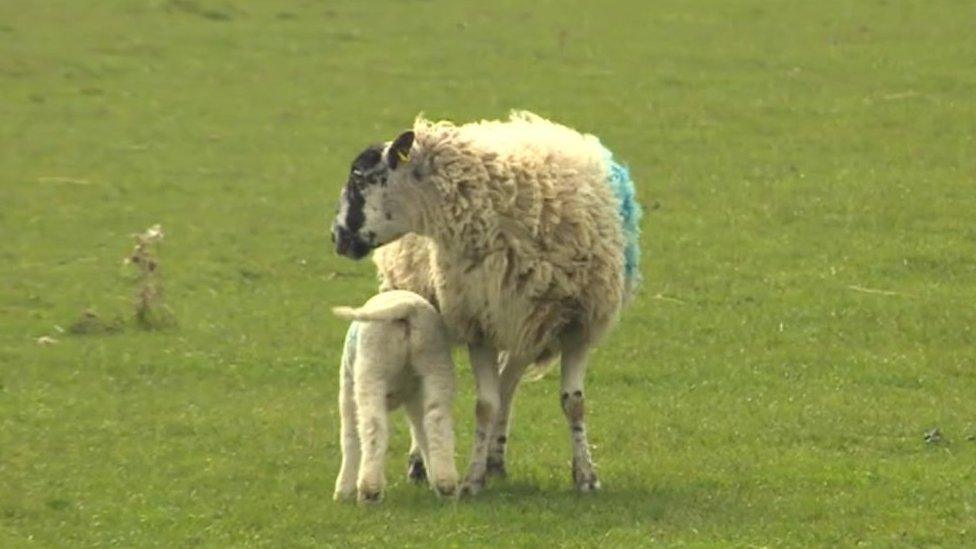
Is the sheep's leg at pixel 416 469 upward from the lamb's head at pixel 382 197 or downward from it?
downward

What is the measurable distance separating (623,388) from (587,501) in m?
3.44

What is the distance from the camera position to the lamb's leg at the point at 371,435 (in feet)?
35.4

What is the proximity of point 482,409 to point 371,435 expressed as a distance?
736 mm

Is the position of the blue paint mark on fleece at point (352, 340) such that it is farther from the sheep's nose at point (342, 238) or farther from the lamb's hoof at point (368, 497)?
the lamb's hoof at point (368, 497)

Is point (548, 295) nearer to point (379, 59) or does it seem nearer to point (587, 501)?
point (587, 501)

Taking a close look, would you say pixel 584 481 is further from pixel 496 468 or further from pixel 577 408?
pixel 496 468

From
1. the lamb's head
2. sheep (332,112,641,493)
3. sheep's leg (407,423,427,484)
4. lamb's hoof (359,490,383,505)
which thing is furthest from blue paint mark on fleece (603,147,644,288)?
lamb's hoof (359,490,383,505)

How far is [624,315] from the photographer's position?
Answer: 1623 centimetres

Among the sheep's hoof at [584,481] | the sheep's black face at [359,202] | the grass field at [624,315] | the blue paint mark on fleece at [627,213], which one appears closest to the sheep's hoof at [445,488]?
the grass field at [624,315]

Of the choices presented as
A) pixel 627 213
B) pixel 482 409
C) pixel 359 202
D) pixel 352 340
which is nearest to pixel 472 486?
pixel 482 409

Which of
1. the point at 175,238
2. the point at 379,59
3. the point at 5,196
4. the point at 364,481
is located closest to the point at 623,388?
the point at 364,481

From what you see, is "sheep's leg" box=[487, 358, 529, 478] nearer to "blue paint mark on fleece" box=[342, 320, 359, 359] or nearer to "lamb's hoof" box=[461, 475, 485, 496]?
"lamb's hoof" box=[461, 475, 485, 496]

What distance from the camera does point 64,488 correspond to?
11578 millimetres

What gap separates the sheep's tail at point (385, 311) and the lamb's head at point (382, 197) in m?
0.45
